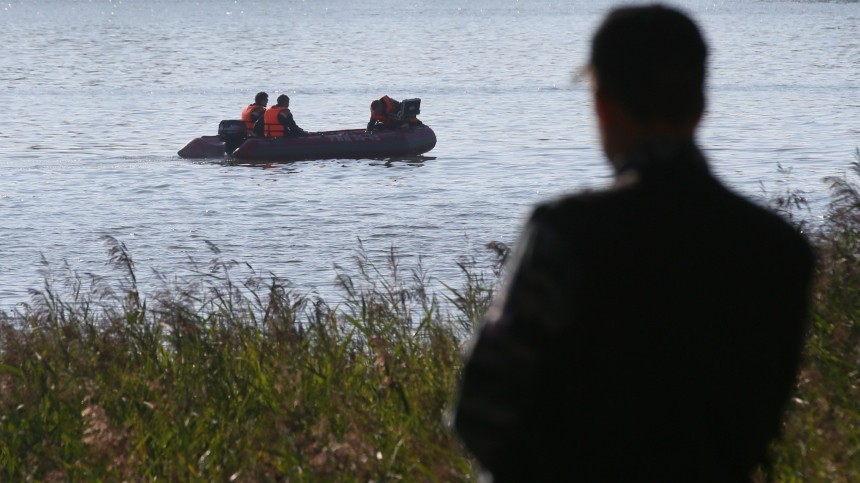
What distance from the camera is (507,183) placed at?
2606cm

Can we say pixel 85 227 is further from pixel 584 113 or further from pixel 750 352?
pixel 584 113

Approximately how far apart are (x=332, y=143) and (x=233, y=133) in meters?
2.13

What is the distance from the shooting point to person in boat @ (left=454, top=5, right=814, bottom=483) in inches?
82.9

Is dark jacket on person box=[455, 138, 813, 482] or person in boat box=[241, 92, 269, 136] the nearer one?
dark jacket on person box=[455, 138, 813, 482]

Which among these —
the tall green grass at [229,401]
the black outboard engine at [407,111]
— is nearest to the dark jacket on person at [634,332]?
the tall green grass at [229,401]

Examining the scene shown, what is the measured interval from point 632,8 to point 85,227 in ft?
65.4

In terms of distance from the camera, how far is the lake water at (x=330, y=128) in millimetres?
19469

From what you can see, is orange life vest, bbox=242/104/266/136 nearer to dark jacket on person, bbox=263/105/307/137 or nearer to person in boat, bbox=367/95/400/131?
dark jacket on person, bbox=263/105/307/137

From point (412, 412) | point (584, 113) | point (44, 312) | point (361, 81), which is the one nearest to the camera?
point (412, 412)

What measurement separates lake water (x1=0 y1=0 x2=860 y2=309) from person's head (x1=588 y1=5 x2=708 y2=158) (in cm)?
11

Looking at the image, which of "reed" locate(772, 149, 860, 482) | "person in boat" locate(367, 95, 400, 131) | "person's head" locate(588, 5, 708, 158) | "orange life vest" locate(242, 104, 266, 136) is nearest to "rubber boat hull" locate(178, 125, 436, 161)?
"person in boat" locate(367, 95, 400, 131)

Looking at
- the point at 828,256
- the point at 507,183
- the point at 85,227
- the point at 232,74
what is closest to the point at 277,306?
the point at 828,256

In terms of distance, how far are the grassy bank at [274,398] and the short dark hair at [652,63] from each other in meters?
2.13

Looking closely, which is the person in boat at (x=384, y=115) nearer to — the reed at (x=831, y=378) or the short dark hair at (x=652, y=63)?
the reed at (x=831, y=378)
